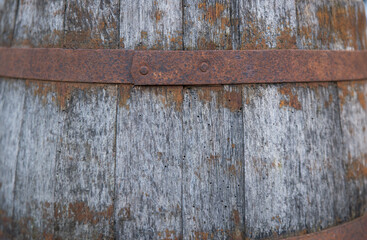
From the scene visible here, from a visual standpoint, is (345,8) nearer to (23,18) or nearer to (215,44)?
(215,44)

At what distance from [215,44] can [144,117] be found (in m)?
0.32

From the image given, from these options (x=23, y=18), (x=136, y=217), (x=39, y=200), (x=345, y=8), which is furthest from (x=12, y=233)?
(x=345, y=8)

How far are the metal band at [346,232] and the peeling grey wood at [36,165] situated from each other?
0.80 m

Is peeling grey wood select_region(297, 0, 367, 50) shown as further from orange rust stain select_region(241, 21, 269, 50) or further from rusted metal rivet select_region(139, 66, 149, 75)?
rusted metal rivet select_region(139, 66, 149, 75)

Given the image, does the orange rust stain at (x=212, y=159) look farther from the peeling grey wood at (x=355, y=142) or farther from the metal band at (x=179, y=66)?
the peeling grey wood at (x=355, y=142)

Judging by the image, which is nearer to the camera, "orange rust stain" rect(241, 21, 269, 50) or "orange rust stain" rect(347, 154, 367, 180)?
"orange rust stain" rect(241, 21, 269, 50)

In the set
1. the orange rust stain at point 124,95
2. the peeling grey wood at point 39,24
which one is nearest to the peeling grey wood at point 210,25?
the orange rust stain at point 124,95

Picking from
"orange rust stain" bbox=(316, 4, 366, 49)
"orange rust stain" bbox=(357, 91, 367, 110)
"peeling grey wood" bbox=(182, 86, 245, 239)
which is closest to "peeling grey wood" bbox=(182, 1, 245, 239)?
"peeling grey wood" bbox=(182, 86, 245, 239)

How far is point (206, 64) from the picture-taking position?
3.05 feet

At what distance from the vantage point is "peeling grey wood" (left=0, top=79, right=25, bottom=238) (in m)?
1.08

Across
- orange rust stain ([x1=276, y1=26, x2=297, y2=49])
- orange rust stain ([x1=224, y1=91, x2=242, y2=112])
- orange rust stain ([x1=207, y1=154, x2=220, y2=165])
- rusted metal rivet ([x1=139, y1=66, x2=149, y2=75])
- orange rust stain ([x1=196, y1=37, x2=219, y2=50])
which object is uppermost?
orange rust stain ([x1=276, y1=26, x2=297, y2=49])

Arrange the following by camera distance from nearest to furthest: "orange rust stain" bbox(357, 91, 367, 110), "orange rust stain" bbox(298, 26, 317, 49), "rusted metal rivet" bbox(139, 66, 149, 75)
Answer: "rusted metal rivet" bbox(139, 66, 149, 75), "orange rust stain" bbox(298, 26, 317, 49), "orange rust stain" bbox(357, 91, 367, 110)

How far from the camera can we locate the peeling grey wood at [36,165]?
0.99 metres

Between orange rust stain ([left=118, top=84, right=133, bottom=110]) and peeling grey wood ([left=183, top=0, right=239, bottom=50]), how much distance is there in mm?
230
